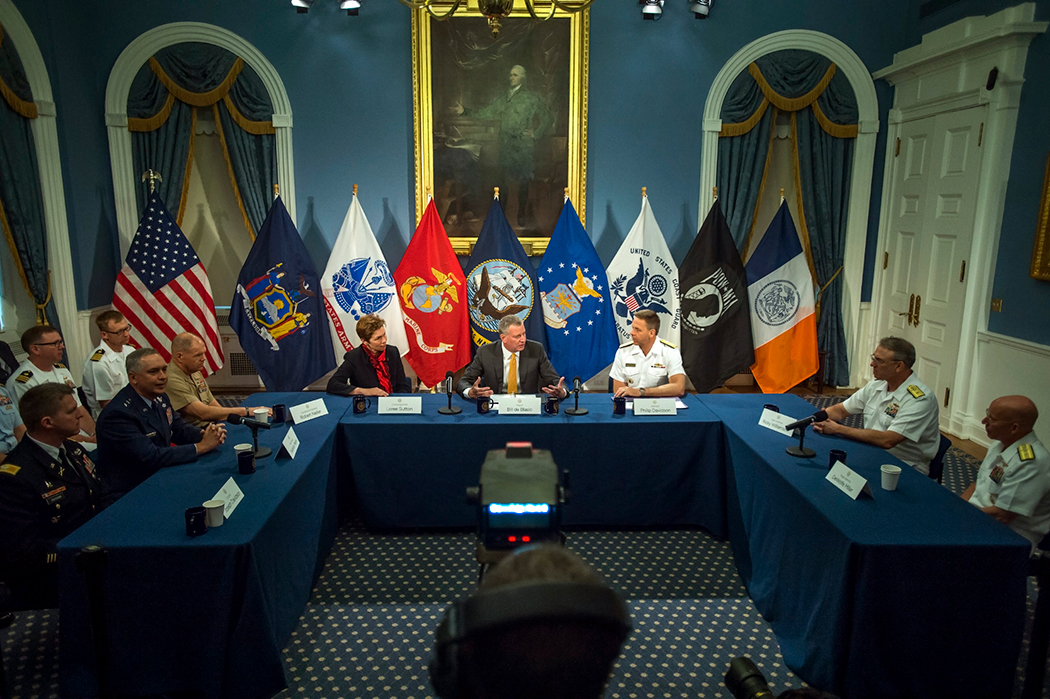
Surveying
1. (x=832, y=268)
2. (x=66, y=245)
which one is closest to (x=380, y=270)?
(x=66, y=245)

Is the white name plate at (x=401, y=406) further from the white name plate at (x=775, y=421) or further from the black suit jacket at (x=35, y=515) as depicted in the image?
the white name plate at (x=775, y=421)

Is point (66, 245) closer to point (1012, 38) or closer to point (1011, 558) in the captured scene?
point (1011, 558)

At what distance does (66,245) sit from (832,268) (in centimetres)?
627

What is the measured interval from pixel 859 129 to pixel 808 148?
440mm

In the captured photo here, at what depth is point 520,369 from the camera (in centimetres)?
438

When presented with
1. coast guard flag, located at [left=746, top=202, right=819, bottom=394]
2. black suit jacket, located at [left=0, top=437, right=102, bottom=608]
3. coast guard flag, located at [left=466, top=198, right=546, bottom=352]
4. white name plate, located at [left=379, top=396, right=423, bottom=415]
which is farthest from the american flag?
coast guard flag, located at [left=746, top=202, right=819, bottom=394]

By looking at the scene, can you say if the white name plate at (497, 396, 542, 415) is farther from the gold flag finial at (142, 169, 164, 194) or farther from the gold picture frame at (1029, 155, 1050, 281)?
the gold flag finial at (142, 169, 164, 194)

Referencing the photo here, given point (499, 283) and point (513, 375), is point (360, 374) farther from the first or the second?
point (499, 283)

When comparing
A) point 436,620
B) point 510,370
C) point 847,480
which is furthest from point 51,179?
point 847,480

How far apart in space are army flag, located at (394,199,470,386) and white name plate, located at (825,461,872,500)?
11.6 feet

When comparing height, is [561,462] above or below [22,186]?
below

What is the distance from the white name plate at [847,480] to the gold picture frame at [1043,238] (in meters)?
2.82

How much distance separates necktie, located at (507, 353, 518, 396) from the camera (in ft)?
14.3

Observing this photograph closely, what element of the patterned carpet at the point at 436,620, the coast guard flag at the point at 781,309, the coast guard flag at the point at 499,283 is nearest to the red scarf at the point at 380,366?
the patterned carpet at the point at 436,620
